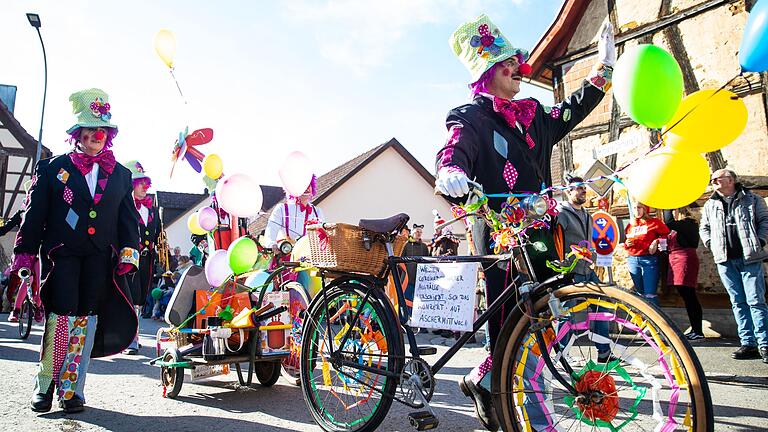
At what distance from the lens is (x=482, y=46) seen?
315cm

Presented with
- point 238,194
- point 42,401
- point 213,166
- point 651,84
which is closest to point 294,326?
point 238,194

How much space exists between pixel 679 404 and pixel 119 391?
4.22 metres

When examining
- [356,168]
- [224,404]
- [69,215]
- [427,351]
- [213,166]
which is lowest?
[224,404]

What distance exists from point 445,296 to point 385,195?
74.7 feet

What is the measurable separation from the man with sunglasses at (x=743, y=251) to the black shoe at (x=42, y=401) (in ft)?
19.2

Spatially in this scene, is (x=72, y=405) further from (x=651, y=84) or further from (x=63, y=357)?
(x=651, y=84)

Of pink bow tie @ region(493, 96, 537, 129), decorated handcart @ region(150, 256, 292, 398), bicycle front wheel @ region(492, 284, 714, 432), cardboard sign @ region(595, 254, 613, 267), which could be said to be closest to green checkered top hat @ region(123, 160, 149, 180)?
decorated handcart @ region(150, 256, 292, 398)

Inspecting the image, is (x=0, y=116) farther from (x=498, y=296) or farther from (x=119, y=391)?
(x=498, y=296)

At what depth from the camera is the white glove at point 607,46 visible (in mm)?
2967

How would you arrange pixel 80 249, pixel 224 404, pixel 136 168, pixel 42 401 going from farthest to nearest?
pixel 136 168 → pixel 224 404 → pixel 80 249 → pixel 42 401

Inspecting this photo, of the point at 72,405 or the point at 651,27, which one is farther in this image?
the point at 651,27

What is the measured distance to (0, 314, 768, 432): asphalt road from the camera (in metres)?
3.51

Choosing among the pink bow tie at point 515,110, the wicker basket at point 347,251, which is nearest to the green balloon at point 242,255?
the wicker basket at point 347,251

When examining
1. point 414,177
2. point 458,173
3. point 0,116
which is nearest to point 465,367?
point 458,173
